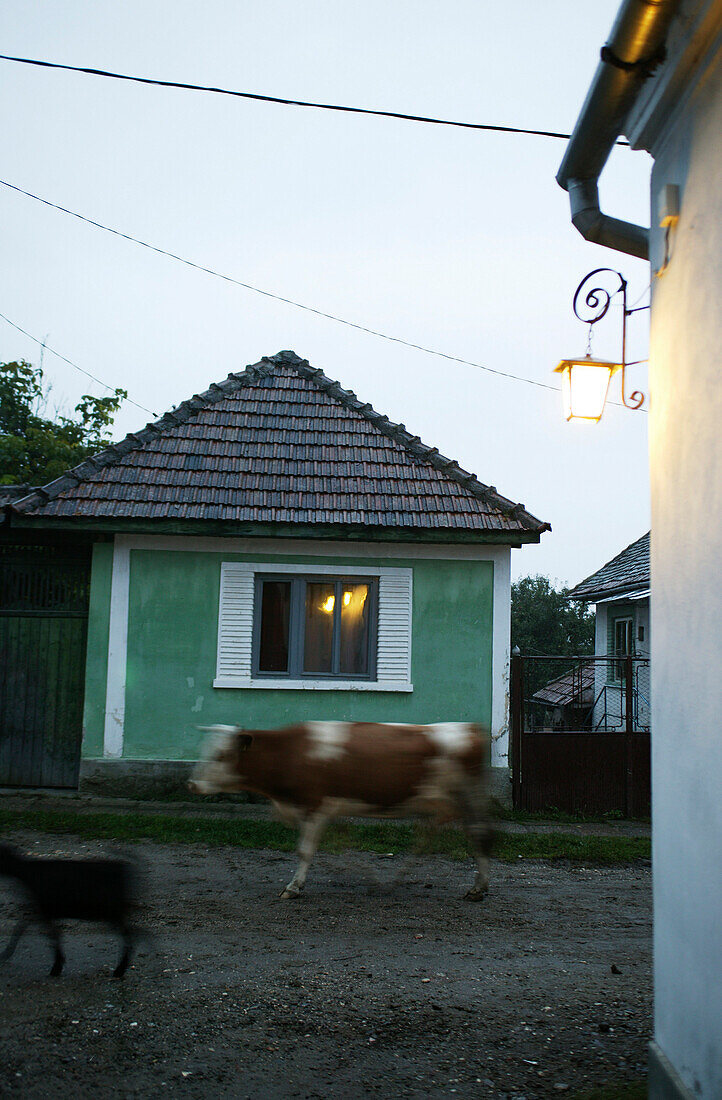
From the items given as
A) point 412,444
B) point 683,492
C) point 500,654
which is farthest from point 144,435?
point 683,492

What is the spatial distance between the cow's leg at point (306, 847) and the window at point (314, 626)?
3.50 metres

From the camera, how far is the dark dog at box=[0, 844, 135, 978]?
14.8ft

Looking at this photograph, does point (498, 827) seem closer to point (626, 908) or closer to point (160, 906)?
point (626, 908)

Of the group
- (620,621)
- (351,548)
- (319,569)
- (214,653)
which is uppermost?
(351,548)

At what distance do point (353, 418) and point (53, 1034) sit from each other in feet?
28.5

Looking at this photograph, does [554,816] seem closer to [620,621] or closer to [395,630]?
[395,630]

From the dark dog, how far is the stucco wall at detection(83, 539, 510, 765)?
199 inches

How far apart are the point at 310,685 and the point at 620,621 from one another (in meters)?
10.4

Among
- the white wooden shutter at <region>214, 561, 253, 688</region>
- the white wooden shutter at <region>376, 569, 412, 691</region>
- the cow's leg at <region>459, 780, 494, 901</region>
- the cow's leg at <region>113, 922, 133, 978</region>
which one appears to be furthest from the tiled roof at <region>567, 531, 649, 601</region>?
the cow's leg at <region>113, 922, 133, 978</region>

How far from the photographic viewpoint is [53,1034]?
3.96 metres

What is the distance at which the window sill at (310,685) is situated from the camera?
970 cm

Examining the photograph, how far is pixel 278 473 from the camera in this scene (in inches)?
410

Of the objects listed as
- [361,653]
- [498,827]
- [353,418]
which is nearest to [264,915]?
[498,827]

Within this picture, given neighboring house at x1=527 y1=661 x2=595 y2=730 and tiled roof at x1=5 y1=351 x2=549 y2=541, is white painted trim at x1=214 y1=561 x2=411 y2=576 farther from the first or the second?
neighboring house at x1=527 y1=661 x2=595 y2=730
